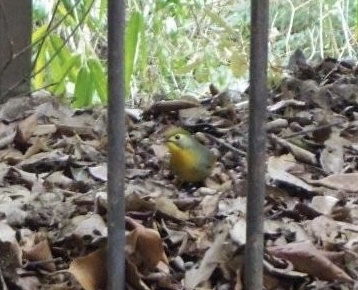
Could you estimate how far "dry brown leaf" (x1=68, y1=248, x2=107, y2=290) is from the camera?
1125mm

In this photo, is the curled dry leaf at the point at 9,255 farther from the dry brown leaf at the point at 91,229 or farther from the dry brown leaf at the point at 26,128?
the dry brown leaf at the point at 26,128

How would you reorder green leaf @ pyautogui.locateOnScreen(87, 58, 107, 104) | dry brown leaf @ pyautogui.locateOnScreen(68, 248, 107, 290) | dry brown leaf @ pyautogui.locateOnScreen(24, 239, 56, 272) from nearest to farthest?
1. dry brown leaf @ pyautogui.locateOnScreen(68, 248, 107, 290)
2. dry brown leaf @ pyautogui.locateOnScreen(24, 239, 56, 272)
3. green leaf @ pyautogui.locateOnScreen(87, 58, 107, 104)

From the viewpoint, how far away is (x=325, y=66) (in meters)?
2.70

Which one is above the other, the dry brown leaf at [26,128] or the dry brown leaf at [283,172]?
the dry brown leaf at [26,128]

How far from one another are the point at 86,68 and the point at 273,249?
4.53 ft

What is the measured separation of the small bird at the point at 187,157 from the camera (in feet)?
5.84

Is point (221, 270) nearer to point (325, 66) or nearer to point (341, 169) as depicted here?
point (341, 169)

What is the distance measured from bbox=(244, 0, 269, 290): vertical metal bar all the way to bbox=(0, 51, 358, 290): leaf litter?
149 millimetres

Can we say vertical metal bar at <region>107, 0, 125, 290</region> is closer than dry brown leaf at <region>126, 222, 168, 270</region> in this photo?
Yes

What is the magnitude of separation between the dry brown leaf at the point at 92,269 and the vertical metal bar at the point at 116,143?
0.11 metres

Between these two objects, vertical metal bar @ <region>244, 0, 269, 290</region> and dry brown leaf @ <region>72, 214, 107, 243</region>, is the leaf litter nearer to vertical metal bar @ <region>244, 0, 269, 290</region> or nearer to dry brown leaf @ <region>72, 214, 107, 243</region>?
dry brown leaf @ <region>72, 214, 107, 243</region>

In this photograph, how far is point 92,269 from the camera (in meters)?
1.13

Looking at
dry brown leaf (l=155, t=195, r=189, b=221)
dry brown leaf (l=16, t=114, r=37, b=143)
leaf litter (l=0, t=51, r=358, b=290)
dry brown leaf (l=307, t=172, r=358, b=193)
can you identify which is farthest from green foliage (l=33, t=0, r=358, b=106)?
dry brown leaf (l=155, t=195, r=189, b=221)

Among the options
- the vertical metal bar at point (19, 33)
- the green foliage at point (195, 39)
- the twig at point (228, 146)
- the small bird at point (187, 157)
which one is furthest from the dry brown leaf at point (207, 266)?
the green foliage at point (195, 39)
